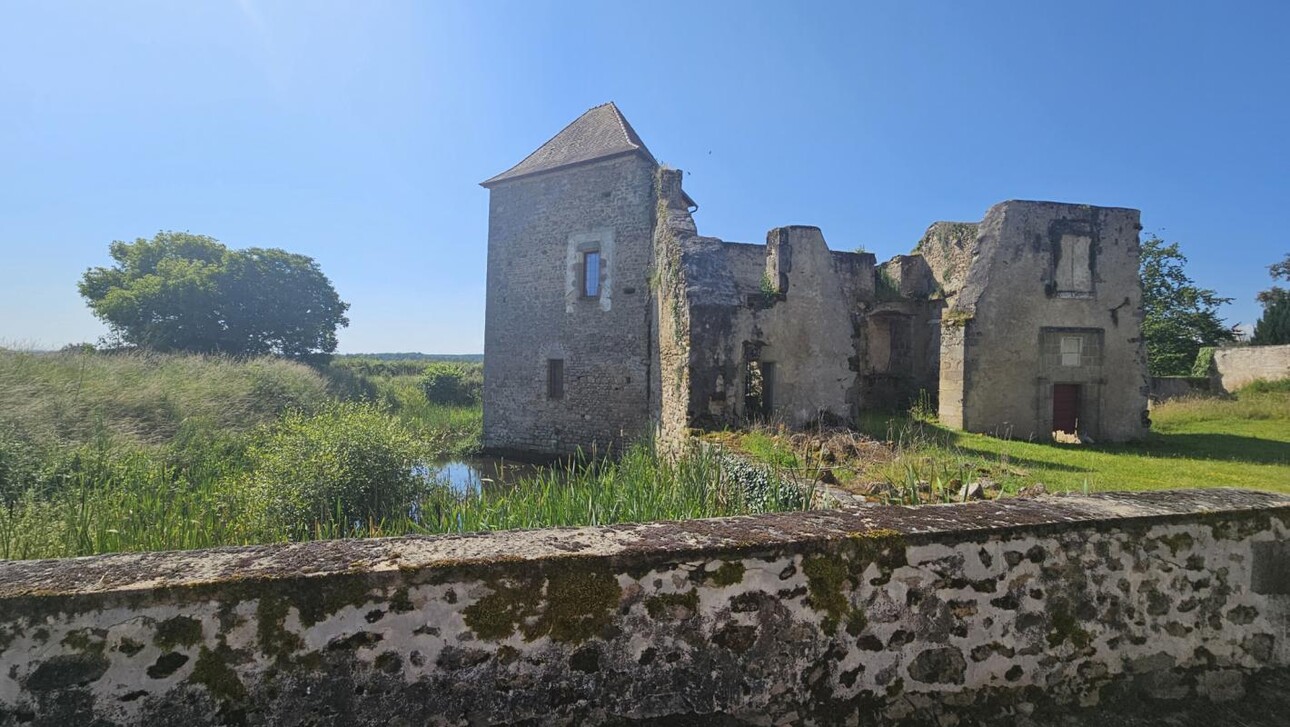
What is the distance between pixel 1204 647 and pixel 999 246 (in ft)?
36.8

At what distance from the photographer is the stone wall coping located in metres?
1.78

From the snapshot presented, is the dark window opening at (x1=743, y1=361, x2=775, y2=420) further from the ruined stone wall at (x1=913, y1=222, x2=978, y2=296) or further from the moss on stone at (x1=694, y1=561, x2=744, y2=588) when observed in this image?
the moss on stone at (x1=694, y1=561, x2=744, y2=588)

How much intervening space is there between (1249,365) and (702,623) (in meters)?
27.2

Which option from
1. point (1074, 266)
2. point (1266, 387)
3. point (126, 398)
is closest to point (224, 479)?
point (126, 398)

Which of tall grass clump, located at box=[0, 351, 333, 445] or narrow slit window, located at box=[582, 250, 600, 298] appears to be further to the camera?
narrow slit window, located at box=[582, 250, 600, 298]

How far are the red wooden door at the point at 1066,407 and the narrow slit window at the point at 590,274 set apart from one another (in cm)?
1070

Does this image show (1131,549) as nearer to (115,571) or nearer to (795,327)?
(115,571)

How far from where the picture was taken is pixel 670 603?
82.5 inches

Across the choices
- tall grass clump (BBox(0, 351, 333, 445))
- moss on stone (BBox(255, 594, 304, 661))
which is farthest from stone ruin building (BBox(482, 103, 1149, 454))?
moss on stone (BBox(255, 594, 304, 661))

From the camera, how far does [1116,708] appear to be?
8.30 ft

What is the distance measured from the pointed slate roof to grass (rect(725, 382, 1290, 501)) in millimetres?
9076

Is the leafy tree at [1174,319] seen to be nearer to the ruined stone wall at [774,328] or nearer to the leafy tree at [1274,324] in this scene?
the leafy tree at [1274,324]

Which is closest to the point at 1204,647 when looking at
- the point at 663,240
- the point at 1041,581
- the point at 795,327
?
the point at 1041,581

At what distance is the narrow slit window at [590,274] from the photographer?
595 inches
